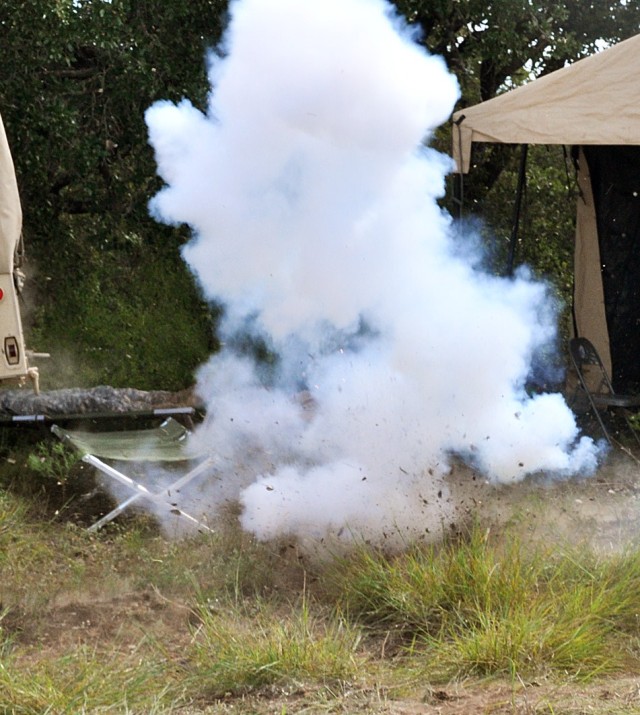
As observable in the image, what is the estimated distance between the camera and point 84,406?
7676 mm

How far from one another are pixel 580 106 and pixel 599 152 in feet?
5.26

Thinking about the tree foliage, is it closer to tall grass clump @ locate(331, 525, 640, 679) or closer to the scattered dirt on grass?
the scattered dirt on grass

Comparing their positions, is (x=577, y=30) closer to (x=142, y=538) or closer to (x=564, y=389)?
(x=564, y=389)

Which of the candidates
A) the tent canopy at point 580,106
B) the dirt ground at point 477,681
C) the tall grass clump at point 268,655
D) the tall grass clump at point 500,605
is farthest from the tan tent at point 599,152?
the tall grass clump at point 268,655

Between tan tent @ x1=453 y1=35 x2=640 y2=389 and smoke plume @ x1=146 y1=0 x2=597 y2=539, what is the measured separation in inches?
39.7

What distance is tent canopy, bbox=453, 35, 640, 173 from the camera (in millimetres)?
6387

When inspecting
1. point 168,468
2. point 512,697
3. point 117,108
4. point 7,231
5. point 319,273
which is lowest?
point 512,697

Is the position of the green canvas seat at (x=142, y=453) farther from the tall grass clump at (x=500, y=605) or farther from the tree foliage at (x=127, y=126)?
the tree foliage at (x=127, y=126)

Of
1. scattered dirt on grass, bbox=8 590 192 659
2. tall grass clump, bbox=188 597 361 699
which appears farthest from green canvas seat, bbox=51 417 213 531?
tall grass clump, bbox=188 597 361 699

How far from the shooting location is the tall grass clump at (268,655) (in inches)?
153

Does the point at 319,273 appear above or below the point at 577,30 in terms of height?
below

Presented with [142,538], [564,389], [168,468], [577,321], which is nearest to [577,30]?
[577,321]

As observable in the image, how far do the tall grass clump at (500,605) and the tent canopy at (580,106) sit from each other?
2.62 m

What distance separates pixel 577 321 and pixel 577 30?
2.41 m
